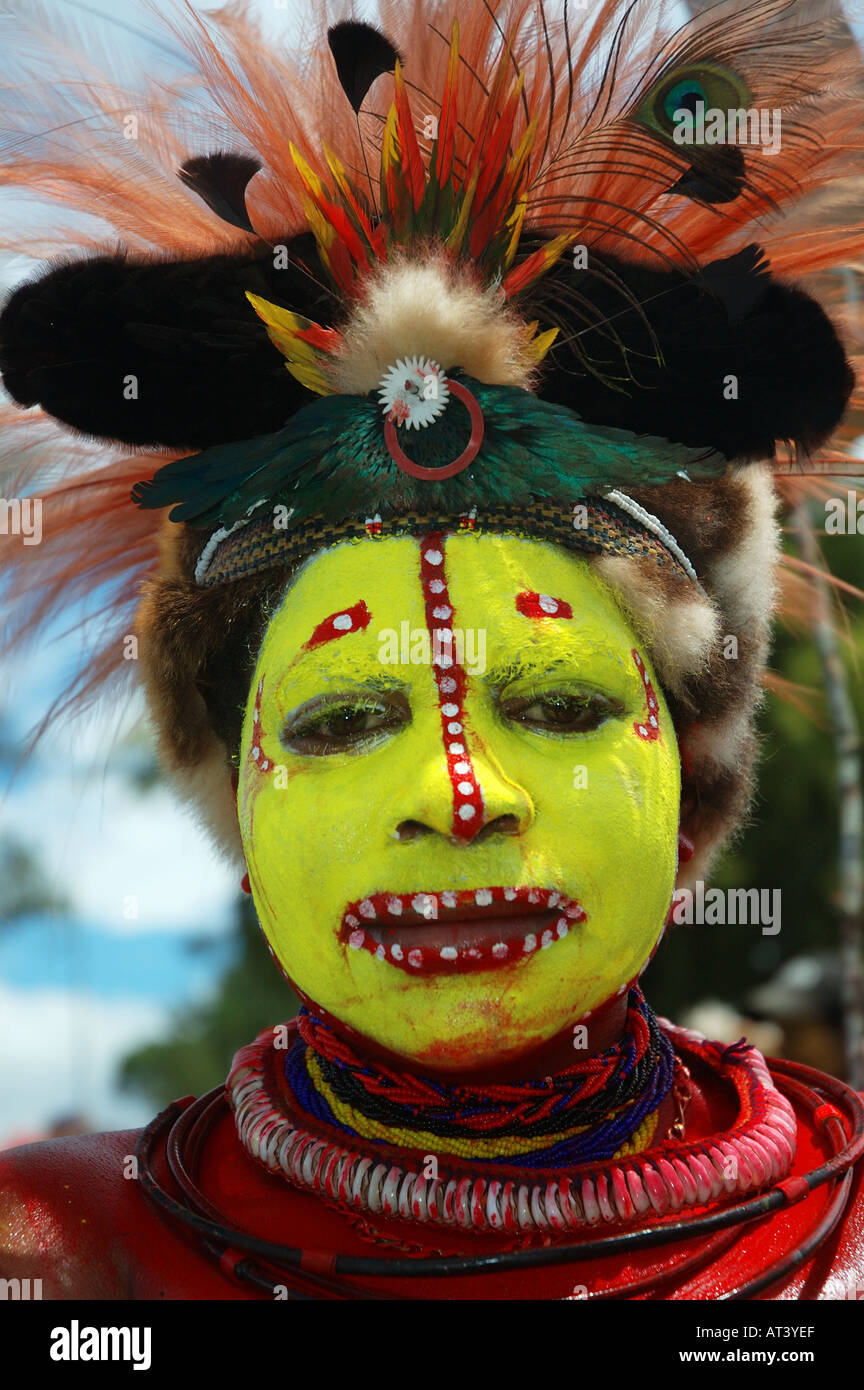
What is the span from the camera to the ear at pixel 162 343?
2889mm

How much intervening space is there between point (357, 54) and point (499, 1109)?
2286 millimetres

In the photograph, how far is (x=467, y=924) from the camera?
100 inches

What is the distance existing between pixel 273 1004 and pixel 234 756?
669 centimetres

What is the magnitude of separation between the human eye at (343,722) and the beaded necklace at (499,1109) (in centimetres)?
65

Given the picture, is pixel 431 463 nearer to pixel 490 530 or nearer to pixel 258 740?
pixel 490 530

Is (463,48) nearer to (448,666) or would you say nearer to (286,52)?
(286,52)

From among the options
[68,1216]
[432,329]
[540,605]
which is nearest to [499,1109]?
[68,1216]

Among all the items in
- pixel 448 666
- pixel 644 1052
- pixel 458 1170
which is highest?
pixel 448 666

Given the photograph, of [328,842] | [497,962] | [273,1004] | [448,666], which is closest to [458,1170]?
[497,962]

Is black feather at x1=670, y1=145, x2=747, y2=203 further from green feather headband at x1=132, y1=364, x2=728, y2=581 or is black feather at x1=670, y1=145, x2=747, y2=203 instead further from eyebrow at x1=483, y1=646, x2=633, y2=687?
eyebrow at x1=483, y1=646, x2=633, y2=687

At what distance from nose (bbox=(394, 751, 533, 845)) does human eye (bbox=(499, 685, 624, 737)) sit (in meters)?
0.16

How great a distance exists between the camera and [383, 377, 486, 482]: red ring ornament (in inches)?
108

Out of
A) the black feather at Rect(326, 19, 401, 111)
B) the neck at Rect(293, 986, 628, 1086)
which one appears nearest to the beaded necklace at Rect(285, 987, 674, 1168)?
the neck at Rect(293, 986, 628, 1086)

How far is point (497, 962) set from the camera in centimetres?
254
